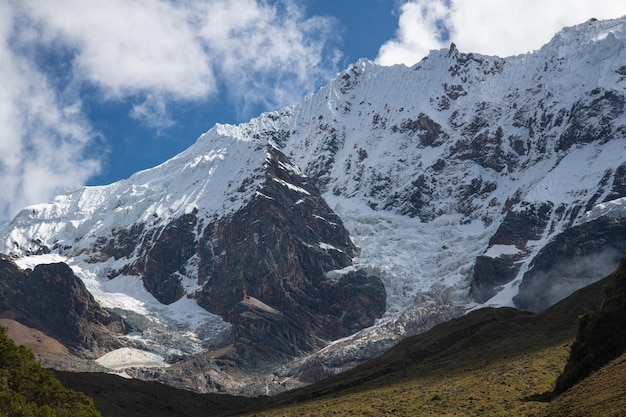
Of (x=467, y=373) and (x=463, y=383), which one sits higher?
(x=467, y=373)

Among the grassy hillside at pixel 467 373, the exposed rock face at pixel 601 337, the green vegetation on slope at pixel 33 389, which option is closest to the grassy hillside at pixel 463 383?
the grassy hillside at pixel 467 373

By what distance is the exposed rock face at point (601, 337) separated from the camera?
224 ft

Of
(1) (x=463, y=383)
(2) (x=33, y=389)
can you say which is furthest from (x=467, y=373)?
(2) (x=33, y=389)

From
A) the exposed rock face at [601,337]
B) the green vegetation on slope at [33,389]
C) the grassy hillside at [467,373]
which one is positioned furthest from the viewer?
the grassy hillside at [467,373]

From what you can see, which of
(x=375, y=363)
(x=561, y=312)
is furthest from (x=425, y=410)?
(x=375, y=363)

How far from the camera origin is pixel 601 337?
6994 cm

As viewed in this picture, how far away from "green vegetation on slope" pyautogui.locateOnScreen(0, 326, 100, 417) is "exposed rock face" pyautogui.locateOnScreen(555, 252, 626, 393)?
45275mm

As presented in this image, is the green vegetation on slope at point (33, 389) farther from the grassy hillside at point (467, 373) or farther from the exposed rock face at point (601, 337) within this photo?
the exposed rock face at point (601, 337)

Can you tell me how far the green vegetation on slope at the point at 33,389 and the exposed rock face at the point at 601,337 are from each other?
4527cm

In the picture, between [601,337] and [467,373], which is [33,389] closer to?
[601,337]

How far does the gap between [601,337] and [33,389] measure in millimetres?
53700

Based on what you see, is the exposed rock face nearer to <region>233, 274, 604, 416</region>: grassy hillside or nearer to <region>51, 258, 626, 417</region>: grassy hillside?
<region>51, 258, 626, 417</region>: grassy hillside

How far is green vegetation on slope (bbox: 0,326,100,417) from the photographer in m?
79.8

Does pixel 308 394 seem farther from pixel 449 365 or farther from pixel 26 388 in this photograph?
pixel 26 388
